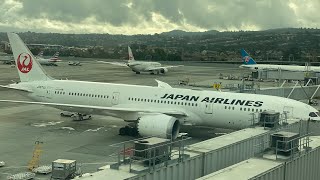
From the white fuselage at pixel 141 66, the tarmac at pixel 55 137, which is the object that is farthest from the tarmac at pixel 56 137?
the white fuselage at pixel 141 66

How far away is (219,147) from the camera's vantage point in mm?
15797

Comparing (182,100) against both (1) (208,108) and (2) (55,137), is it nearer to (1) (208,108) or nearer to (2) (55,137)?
(1) (208,108)

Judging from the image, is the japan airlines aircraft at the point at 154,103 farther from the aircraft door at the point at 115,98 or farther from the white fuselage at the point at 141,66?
the white fuselage at the point at 141,66

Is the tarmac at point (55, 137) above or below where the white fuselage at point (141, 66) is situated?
below

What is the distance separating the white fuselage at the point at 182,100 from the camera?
30.7 meters

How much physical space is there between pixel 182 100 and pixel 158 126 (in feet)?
16.4

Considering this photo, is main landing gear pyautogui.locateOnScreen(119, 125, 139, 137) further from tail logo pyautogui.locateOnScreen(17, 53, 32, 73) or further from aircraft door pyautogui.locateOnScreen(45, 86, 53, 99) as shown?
tail logo pyautogui.locateOnScreen(17, 53, 32, 73)

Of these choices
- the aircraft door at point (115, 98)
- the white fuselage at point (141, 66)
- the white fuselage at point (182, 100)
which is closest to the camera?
the white fuselage at point (182, 100)

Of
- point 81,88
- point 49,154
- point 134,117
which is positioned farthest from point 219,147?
point 81,88

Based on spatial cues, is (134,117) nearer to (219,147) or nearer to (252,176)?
(219,147)

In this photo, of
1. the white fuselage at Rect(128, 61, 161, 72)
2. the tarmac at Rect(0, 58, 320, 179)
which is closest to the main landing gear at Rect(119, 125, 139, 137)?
the tarmac at Rect(0, 58, 320, 179)

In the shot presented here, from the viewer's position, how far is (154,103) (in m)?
34.0

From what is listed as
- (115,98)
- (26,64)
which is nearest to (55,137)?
(115,98)

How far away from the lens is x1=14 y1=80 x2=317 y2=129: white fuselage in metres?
30.7
